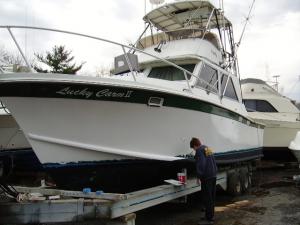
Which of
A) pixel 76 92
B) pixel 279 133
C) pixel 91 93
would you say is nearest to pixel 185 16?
pixel 91 93

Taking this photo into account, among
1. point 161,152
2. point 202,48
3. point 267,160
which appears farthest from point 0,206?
point 267,160

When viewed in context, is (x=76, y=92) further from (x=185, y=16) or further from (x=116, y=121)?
(x=185, y=16)

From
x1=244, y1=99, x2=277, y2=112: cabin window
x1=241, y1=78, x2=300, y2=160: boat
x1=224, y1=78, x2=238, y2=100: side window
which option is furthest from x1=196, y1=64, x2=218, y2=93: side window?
x1=244, y1=99, x2=277, y2=112: cabin window

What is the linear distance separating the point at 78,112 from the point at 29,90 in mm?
683

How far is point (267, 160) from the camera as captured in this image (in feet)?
44.9

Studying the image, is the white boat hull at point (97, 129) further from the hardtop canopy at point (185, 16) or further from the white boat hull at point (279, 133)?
the white boat hull at point (279, 133)

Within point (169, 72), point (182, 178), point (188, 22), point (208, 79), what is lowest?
point (182, 178)

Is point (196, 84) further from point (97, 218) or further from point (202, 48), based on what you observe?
point (97, 218)

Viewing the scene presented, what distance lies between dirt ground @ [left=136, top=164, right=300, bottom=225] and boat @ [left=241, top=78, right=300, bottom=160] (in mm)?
2938

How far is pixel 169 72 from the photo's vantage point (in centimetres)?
732

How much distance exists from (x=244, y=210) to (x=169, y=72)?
280 cm

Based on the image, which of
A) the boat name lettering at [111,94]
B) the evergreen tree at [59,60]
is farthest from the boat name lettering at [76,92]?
the evergreen tree at [59,60]

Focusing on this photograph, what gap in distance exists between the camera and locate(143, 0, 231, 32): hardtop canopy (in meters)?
8.83

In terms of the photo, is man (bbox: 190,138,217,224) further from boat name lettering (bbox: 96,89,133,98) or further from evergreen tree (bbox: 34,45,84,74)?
evergreen tree (bbox: 34,45,84,74)
